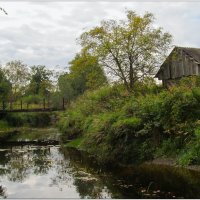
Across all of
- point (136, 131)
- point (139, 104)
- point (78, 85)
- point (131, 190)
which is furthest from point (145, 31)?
point (78, 85)

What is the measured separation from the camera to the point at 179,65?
43.0 meters

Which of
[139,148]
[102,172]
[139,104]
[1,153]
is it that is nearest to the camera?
[102,172]

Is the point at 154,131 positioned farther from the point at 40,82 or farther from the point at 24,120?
the point at 40,82

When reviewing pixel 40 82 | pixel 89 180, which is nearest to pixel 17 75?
pixel 40 82

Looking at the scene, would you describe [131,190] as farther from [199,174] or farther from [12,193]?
[12,193]

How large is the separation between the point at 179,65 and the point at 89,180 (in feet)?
86.5

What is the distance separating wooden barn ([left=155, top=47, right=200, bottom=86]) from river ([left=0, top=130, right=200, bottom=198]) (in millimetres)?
19389

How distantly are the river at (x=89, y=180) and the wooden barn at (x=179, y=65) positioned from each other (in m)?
19.4

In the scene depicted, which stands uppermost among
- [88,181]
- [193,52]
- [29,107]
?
[193,52]

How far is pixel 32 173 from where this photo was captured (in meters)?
22.4

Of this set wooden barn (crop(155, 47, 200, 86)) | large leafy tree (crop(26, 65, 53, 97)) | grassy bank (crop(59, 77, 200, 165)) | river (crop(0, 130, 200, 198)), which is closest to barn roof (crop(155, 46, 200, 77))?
wooden barn (crop(155, 47, 200, 86))

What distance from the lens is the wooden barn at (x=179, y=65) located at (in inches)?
1619

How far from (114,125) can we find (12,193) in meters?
8.71

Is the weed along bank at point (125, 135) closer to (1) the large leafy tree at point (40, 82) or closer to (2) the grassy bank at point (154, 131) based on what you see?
(2) the grassy bank at point (154, 131)
